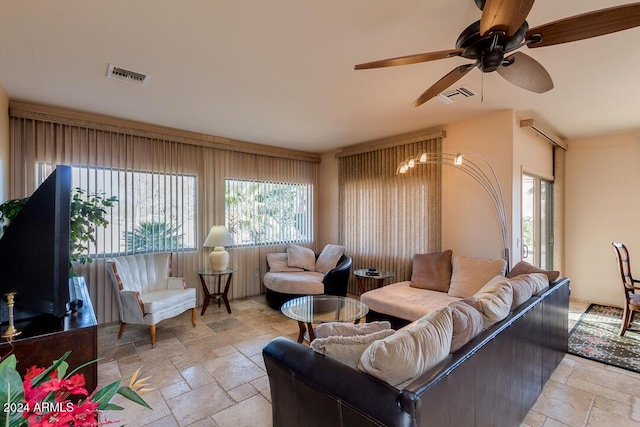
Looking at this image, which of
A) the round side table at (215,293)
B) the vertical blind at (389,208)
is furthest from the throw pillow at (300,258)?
the round side table at (215,293)

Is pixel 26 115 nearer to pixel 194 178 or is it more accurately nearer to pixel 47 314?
pixel 194 178

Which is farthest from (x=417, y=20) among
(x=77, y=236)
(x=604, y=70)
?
(x=77, y=236)

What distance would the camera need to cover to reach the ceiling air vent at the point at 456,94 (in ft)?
9.33

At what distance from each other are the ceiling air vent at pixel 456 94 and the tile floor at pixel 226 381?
2.70 metres

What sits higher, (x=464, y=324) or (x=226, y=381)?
(x=464, y=324)

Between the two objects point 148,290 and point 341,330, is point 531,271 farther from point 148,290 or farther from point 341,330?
point 148,290

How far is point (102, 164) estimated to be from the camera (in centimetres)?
368

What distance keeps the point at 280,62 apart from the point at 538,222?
4.54 m

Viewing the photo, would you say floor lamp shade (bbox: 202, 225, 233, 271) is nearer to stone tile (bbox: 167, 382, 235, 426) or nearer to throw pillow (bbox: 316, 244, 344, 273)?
throw pillow (bbox: 316, 244, 344, 273)

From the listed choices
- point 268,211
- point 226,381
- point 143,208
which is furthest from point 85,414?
point 268,211

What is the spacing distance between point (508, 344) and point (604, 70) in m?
2.44

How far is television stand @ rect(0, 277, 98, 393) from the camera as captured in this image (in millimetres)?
1643

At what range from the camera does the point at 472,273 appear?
3.33 metres

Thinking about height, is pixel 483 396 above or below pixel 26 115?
below
